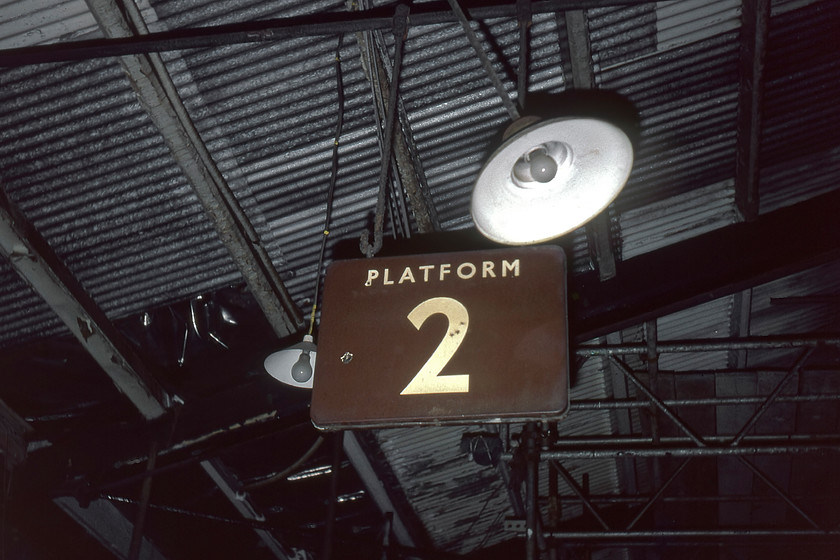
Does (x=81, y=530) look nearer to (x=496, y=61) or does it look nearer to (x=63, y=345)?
(x=63, y=345)

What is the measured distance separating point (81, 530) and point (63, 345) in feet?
7.40

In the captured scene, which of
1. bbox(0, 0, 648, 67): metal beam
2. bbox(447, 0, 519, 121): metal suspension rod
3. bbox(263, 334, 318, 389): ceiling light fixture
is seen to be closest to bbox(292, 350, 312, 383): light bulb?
bbox(263, 334, 318, 389): ceiling light fixture

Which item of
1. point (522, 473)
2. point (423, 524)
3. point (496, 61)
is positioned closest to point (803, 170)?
point (496, 61)

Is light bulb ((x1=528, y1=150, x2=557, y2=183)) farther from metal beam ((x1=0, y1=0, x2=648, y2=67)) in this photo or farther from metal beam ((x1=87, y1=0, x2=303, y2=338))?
metal beam ((x1=87, y1=0, x2=303, y2=338))

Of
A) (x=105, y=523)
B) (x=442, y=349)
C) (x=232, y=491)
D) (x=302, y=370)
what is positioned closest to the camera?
(x=442, y=349)

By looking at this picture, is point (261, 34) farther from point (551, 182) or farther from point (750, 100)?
point (750, 100)

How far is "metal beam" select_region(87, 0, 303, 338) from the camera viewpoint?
3.92 meters

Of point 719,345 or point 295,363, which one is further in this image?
point 719,345

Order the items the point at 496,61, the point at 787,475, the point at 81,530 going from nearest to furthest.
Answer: the point at 496,61, the point at 81,530, the point at 787,475

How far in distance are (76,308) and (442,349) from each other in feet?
11.5

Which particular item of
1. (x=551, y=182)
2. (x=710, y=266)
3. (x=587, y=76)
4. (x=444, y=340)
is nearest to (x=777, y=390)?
(x=710, y=266)

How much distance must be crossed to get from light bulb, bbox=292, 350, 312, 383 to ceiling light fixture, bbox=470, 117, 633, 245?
2.13 metres

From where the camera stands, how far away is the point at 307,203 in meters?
5.15

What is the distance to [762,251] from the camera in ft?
16.7
